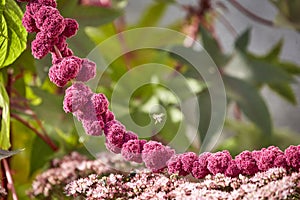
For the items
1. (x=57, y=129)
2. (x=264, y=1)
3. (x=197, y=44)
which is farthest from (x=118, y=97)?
(x=264, y=1)

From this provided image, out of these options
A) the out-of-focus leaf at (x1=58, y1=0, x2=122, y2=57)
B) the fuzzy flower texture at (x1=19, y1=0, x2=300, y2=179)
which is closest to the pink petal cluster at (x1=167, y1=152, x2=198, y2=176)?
the fuzzy flower texture at (x1=19, y1=0, x2=300, y2=179)

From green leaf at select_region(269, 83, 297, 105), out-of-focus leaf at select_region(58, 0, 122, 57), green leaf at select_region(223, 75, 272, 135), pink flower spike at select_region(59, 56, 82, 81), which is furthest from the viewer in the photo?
green leaf at select_region(269, 83, 297, 105)

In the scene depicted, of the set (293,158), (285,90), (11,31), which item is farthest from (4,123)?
(285,90)

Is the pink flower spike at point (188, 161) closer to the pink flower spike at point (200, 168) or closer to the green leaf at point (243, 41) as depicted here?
the pink flower spike at point (200, 168)

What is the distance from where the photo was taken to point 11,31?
295 mm

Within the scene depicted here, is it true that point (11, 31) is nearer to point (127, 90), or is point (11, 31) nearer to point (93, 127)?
point (93, 127)

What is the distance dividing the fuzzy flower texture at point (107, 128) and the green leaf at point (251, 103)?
265mm

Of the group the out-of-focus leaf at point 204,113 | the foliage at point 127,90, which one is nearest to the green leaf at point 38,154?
the foliage at point 127,90

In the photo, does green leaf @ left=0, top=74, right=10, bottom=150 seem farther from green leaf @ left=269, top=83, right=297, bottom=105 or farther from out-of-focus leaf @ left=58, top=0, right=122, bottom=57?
green leaf @ left=269, top=83, right=297, bottom=105

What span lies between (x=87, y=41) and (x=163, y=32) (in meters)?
0.30

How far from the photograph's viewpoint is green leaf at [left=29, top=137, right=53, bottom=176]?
1.49 ft

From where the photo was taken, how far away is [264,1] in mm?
751

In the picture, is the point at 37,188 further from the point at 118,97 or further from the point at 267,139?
the point at 267,139

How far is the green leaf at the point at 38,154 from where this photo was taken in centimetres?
45
